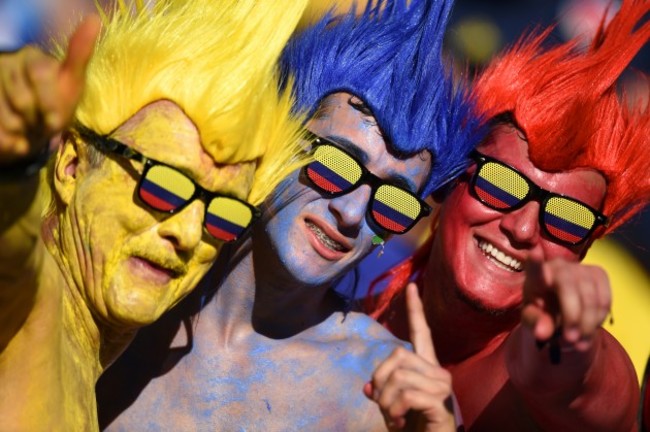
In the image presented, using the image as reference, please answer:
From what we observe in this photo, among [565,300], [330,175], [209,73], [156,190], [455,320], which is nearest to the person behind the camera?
[565,300]

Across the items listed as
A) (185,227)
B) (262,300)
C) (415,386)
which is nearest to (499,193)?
(262,300)

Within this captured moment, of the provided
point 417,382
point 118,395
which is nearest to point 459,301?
point 417,382

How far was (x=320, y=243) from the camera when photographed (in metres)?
2.47

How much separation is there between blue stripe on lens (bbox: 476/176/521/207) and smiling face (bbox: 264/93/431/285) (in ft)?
1.01

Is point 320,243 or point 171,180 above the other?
point 171,180

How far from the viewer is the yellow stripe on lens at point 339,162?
244cm

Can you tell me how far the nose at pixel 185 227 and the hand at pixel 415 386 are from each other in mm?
469

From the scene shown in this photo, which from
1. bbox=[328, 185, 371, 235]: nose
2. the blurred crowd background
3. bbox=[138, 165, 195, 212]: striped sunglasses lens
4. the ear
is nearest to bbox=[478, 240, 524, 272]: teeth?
the blurred crowd background

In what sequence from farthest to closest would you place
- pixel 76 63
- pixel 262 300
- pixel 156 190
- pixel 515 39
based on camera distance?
1. pixel 515 39
2. pixel 262 300
3. pixel 156 190
4. pixel 76 63

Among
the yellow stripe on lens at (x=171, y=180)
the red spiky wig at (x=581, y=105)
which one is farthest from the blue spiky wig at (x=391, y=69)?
the yellow stripe on lens at (x=171, y=180)

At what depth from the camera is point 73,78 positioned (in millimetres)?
1407

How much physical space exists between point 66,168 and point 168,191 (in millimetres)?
223

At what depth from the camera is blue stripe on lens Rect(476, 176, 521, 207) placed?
2.72 m

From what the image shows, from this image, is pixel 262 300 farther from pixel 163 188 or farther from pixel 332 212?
pixel 163 188
